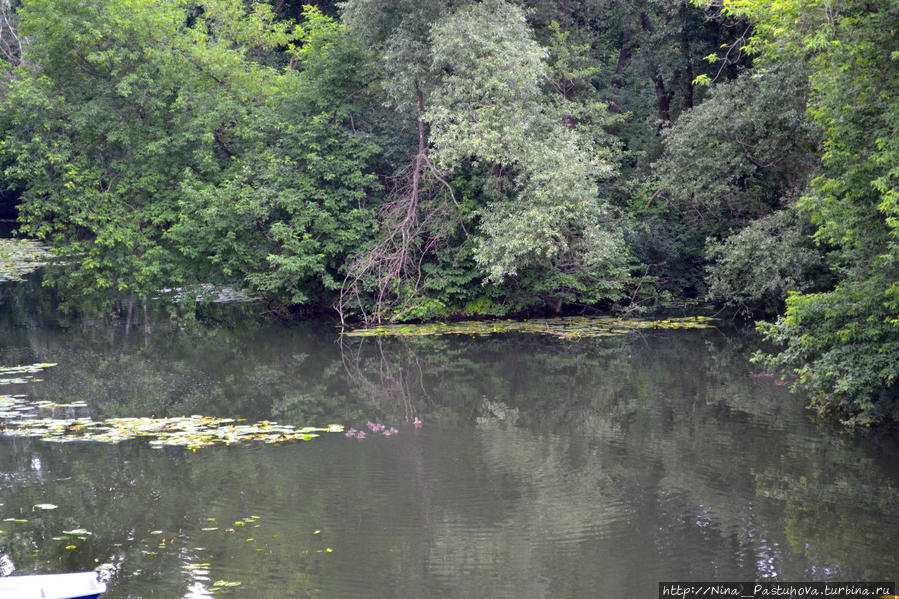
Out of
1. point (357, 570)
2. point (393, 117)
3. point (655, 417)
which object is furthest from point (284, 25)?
point (357, 570)

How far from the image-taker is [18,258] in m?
31.2

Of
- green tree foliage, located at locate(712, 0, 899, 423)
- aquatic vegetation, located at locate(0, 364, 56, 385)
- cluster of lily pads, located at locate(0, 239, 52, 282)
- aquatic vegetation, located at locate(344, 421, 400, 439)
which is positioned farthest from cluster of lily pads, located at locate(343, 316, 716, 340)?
cluster of lily pads, located at locate(0, 239, 52, 282)

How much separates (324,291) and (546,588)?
16.2 meters

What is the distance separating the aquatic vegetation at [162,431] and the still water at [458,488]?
0.27 metres

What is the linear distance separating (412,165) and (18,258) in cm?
1836

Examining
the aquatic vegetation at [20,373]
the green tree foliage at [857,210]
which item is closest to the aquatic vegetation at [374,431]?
the green tree foliage at [857,210]

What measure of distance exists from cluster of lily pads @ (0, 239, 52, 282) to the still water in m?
16.1

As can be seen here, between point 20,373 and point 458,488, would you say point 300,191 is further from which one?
point 458,488

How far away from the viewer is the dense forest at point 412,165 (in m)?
18.6

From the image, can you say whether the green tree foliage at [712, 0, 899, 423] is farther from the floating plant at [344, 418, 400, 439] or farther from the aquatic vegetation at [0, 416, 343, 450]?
the aquatic vegetation at [0, 416, 343, 450]

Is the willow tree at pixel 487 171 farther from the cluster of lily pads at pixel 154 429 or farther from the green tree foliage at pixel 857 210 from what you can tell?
the cluster of lily pads at pixel 154 429

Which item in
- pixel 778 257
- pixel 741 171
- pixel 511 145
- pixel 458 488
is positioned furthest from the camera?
pixel 741 171

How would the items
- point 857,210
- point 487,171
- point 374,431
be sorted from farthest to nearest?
point 487,171
point 374,431
point 857,210

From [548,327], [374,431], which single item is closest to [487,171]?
[548,327]
